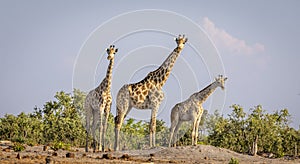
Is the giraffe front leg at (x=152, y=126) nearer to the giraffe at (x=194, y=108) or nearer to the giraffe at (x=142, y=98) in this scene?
the giraffe at (x=142, y=98)

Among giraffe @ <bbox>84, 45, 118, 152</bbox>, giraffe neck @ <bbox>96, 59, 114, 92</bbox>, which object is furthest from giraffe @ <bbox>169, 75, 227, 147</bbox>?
giraffe neck @ <bbox>96, 59, 114, 92</bbox>

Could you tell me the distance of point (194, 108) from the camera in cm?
2008

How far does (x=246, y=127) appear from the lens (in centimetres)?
3109

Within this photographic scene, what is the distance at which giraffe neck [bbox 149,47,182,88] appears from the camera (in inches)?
799

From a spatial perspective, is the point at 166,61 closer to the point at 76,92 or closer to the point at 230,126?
the point at 230,126

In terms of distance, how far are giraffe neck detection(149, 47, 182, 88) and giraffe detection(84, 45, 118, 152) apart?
217 centimetres

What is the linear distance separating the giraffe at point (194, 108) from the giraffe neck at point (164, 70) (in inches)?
59.0

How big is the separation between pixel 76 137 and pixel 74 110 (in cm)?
462

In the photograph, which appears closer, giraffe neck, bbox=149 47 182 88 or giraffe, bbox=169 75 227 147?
giraffe, bbox=169 75 227 147

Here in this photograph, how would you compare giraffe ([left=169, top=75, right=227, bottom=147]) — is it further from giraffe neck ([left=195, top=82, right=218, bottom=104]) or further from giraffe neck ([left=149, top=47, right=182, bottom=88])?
giraffe neck ([left=149, top=47, right=182, bottom=88])

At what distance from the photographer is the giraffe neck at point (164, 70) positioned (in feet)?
66.6

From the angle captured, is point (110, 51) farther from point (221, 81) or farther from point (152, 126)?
point (221, 81)

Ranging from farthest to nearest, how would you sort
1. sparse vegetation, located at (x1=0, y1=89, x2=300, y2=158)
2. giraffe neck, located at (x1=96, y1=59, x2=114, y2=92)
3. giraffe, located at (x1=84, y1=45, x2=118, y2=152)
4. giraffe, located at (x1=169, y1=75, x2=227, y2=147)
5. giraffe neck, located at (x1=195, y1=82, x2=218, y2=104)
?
sparse vegetation, located at (x1=0, y1=89, x2=300, y2=158) → giraffe neck, located at (x1=195, y1=82, x2=218, y2=104) → giraffe, located at (x1=169, y1=75, x2=227, y2=147) → giraffe neck, located at (x1=96, y1=59, x2=114, y2=92) → giraffe, located at (x1=84, y1=45, x2=118, y2=152)

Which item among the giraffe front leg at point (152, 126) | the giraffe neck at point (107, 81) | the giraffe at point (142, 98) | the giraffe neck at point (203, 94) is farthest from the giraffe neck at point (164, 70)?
the giraffe neck at point (107, 81)
